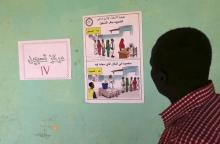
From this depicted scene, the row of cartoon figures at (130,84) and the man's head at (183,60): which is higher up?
the man's head at (183,60)

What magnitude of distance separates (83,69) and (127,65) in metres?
0.23

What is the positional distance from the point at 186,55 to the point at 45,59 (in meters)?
0.98

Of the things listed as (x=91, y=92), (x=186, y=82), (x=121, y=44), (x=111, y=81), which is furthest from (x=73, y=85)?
(x=186, y=82)

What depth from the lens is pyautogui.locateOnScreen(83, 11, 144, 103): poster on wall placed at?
59.5 inches

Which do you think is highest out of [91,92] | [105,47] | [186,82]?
[105,47]

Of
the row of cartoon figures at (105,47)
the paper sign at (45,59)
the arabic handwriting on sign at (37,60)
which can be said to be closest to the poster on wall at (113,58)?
the row of cartoon figures at (105,47)

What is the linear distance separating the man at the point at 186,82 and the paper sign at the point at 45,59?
2.62 feet

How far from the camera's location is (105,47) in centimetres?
155

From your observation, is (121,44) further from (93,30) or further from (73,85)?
(73,85)

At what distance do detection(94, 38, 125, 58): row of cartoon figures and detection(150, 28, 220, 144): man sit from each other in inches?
25.3

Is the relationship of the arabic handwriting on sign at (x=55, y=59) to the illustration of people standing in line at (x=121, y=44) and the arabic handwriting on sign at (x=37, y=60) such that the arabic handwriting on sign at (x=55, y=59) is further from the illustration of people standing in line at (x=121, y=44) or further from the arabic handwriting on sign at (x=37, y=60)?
the illustration of people standing in line at (x=121, y=44)

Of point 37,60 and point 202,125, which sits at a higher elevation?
point 37,60

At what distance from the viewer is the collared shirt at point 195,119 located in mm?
782

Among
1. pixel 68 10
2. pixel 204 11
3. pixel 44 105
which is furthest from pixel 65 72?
pixel 204 11
